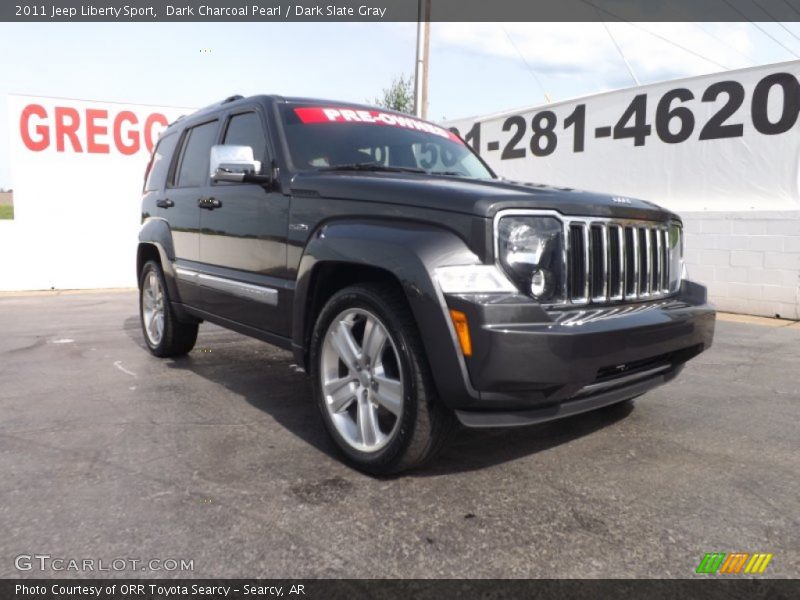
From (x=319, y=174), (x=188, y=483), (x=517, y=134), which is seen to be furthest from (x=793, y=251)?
(x=188, y=483)

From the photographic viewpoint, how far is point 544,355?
2.43 meters

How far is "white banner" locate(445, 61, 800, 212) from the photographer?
8.41 m

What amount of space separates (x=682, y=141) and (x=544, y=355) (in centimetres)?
828

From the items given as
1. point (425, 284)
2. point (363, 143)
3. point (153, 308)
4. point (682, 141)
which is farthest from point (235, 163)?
point (682, 141)

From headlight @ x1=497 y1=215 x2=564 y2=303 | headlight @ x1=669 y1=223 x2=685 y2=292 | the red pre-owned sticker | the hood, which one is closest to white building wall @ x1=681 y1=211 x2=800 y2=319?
headlight @ x1=669 y1=223 x2=685 y2=292

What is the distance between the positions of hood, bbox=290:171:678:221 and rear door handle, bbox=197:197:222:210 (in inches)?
40.1

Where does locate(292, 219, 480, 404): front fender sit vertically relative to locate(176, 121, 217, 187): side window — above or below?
below

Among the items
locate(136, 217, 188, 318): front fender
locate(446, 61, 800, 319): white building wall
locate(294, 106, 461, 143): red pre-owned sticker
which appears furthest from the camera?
locate(446, 61, 800, 319): white building wall

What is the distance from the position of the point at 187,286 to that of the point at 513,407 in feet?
9.79

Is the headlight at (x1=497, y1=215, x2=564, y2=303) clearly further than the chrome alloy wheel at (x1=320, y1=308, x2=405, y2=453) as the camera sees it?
No

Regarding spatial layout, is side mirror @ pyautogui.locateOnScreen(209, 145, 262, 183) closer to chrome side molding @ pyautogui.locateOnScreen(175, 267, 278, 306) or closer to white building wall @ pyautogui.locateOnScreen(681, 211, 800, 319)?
chrome side molding @ pyautogui.locateOnScreen(175, 267, 278, 306)

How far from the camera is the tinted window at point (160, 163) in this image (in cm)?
526

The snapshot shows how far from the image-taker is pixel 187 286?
4.70 m

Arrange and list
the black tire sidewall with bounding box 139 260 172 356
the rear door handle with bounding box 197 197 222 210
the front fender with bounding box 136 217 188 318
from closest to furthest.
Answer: the rear door handle with bounding box 197 197 222 210 → the front fender with bounding box 136 217 188 318 → the black tire sidewall with bounding box 139 260 172 356
